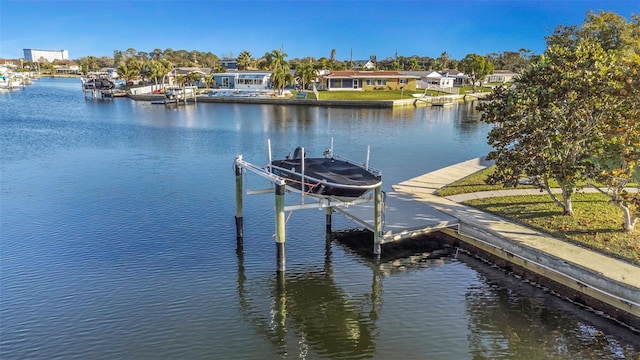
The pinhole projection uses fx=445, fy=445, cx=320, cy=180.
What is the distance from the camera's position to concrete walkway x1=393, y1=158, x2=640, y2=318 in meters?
13.2

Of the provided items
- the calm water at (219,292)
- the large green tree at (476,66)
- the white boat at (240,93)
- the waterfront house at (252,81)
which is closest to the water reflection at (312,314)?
the calm water at (219,292)

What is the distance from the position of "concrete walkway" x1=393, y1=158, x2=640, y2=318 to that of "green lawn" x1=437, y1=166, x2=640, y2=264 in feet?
1.49

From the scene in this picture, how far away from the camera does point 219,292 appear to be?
15508mm

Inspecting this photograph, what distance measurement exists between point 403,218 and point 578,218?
6.90 m

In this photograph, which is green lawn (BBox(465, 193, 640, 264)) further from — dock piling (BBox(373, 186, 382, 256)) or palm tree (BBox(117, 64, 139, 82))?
palm tree (BBox(117, 64, 139, 82))

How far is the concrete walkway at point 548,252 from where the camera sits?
1316 cm

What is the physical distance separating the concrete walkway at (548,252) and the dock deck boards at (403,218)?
603 millimetres

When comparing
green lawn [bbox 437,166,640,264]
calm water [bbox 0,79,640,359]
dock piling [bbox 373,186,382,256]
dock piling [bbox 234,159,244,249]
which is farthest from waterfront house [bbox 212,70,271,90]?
dock piling [bbox 373,186,382,256]

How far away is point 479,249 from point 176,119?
181ft

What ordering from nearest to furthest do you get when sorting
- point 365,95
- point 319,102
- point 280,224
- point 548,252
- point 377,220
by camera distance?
point 548,252 → point 280,224 → point 377,220 → point 319,102 → point 365,95

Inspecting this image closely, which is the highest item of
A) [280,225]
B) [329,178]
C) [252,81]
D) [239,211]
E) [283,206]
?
[252,81]

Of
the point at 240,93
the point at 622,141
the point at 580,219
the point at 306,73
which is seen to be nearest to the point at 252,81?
the point at 240,93

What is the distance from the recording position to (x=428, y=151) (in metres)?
41.3

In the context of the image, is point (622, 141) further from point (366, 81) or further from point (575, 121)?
point (366, 81)
